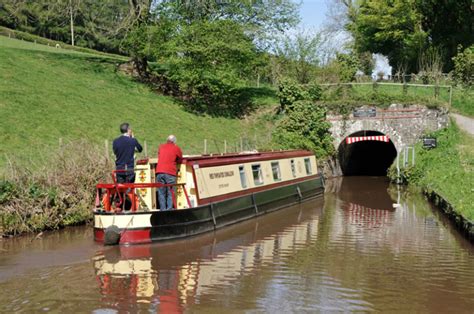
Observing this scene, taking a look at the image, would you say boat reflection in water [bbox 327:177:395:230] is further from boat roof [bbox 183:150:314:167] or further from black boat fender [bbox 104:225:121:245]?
black boat fender [bbox 104:225:121:245]

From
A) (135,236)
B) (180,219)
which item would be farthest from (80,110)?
(135,236)

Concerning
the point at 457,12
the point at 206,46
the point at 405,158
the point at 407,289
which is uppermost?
the point at 457,12

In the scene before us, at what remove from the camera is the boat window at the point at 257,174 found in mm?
15781

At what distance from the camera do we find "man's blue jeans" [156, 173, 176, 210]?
1163 cm

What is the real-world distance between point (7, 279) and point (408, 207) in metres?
12.1

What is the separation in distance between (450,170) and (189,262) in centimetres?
1156

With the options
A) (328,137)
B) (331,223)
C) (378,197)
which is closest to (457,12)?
(328,137)

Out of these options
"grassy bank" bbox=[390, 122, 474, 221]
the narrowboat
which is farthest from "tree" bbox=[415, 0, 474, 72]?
the narrowboat

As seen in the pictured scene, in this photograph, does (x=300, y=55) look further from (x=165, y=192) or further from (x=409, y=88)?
(x=165, y=192)

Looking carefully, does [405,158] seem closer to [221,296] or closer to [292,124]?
[292,124]

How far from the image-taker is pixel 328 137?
82.9 ft

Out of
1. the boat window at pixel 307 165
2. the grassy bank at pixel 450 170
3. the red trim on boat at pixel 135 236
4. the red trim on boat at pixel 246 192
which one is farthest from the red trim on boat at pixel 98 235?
the boat window at pixel 307 165

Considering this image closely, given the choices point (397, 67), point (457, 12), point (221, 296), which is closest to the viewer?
point (221, 296)

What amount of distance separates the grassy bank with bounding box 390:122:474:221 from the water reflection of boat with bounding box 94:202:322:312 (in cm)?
359
